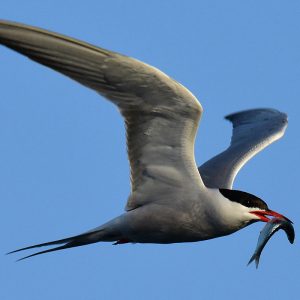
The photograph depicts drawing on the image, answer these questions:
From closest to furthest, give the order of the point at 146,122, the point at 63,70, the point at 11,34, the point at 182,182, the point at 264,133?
the point at 11,34 → the point at 63,70 → the point at 146,122 → the point at 182,182 → the point at 264,133

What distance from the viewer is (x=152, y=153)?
7.91 m

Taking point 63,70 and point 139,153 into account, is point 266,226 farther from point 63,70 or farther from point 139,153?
point 63,70

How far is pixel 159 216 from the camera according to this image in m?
8.17

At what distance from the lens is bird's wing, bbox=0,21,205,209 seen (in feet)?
21.4

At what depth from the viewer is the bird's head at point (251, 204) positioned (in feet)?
26.9

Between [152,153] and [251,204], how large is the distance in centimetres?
114

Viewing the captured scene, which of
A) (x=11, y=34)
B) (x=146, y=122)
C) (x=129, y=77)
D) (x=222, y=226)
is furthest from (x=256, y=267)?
(x=11, y=34)

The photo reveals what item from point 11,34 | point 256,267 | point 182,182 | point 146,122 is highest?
point 11,34

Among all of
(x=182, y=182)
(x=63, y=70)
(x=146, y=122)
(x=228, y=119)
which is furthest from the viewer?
(x=228, y=119)

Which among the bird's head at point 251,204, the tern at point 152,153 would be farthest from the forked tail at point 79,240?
the bird's head at point 251,204

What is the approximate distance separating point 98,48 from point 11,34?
0.81 meters

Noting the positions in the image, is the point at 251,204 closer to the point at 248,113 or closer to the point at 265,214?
the point at 265,214

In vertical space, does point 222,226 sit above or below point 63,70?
below

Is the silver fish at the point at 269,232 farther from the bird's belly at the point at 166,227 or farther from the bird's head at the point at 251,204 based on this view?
the bird's belly at the point at 166,227
